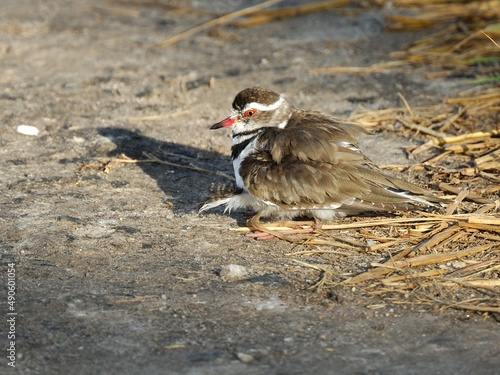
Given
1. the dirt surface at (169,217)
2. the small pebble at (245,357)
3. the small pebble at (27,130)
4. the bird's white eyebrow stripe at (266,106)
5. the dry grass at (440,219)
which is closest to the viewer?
the small pebble at (245,357)

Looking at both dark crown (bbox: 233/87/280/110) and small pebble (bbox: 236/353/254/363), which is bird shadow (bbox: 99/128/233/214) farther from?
small pebble (bbox: 236/353/254/363)

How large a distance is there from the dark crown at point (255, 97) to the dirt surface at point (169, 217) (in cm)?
61

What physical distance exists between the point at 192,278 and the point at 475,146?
2.78m

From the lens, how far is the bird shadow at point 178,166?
5785 millimetres

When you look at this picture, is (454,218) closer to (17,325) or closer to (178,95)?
(17,325)

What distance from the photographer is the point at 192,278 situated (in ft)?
15.0

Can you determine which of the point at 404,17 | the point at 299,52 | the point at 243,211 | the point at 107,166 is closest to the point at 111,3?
the point at 299,52

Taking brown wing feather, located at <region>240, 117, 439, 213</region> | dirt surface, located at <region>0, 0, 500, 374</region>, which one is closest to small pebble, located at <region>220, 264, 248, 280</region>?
dirt surface, located at <region>0, 0, 500, 374</region>

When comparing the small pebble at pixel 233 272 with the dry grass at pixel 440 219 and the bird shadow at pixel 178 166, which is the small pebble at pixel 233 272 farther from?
the bird shadow at pixel 178 166

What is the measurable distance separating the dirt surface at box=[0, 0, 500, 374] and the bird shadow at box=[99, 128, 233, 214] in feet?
0.06

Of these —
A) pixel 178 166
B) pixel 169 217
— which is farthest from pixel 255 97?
pixel 169 217

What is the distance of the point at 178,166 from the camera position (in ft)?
20.5

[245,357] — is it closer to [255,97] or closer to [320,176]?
[320,176]

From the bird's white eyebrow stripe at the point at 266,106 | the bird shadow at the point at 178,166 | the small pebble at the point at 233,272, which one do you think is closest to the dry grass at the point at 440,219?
the bird shadow at the point at 178,166
